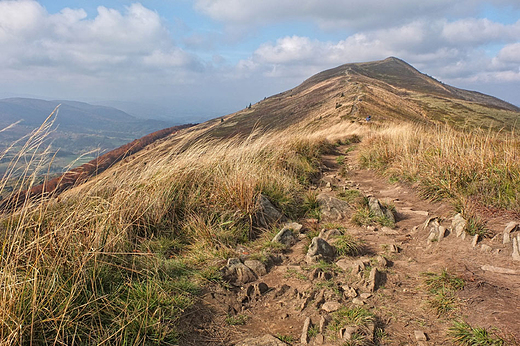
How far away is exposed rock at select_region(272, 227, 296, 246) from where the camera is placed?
13.6 feet

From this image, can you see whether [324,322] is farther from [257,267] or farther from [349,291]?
[257,267]

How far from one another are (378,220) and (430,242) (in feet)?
3.30

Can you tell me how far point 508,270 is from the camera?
2969 millimetres

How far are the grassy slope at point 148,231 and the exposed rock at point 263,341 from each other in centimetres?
56

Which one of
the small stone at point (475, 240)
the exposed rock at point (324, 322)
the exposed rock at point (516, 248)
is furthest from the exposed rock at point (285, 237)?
the exposed rock at point (516, 248)

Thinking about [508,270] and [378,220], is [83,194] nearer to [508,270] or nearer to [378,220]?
[378,220]

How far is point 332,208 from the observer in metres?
5.25

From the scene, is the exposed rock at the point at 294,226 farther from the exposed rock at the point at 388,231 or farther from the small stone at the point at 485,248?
the small stone at the point at 485,248

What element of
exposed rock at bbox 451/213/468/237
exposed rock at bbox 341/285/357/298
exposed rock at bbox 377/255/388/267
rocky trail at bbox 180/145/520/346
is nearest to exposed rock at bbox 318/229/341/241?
rocky trail at bbox 180/145/520/346

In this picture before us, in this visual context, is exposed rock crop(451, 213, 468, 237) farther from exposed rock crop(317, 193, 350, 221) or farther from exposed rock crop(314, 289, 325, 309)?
exposed rock crop(314, 289, 325, 309)

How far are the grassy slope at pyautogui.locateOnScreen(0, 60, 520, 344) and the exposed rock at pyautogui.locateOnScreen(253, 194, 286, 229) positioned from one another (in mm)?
170

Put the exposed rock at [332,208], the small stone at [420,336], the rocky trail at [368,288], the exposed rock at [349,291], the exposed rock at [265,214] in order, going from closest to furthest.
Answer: the small stone at [420,336] → the rocky trail at [368,288] → the exposed rock at [349,291] → the exposed rock at [265,214] → the exposed rock at [332,208]

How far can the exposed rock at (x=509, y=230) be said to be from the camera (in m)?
3.37

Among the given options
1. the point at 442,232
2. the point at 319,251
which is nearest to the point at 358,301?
the point at 319,251
